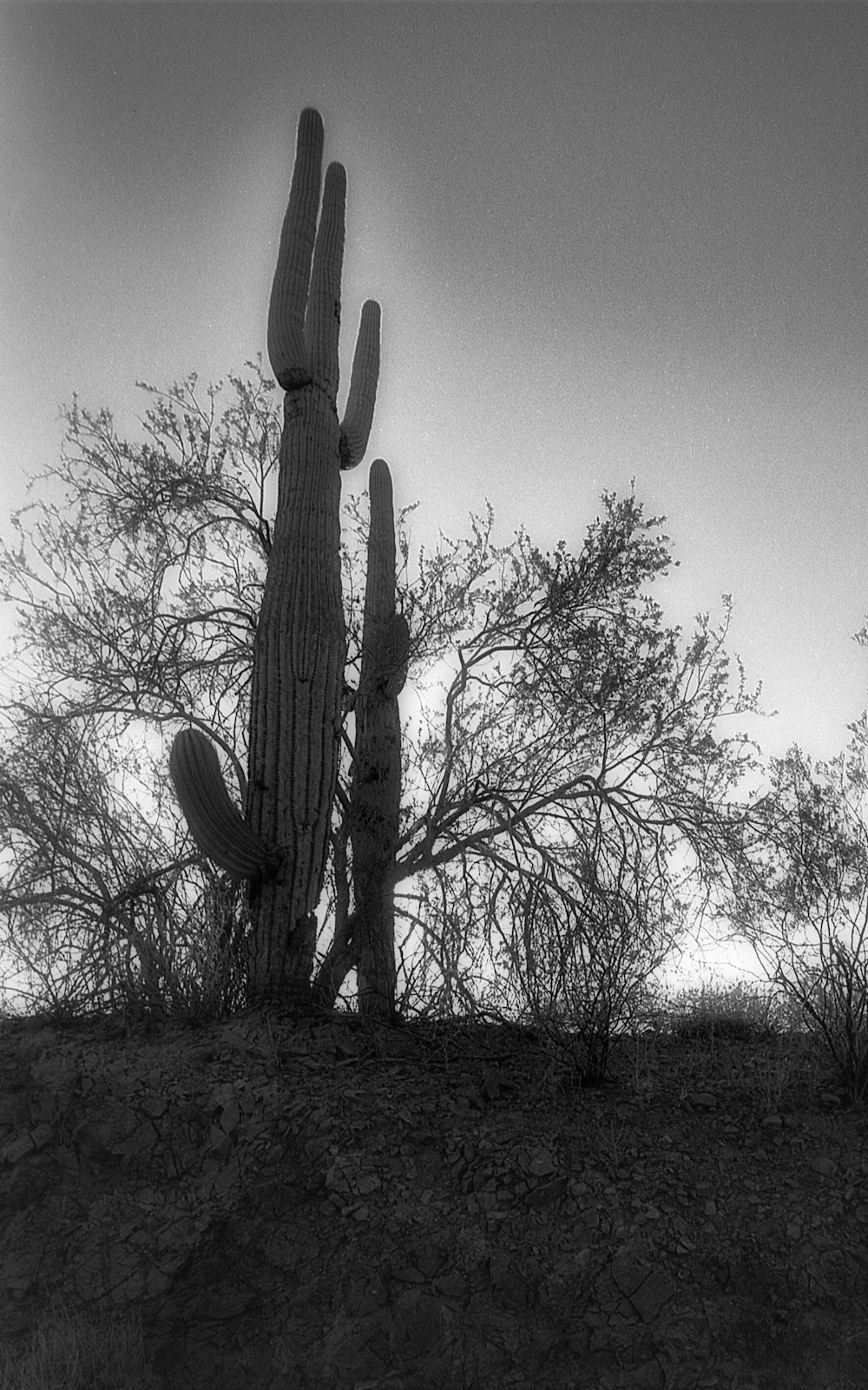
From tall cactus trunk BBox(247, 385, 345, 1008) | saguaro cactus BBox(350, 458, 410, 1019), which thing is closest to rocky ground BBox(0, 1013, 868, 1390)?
tall cactus trunk BBox(247, 385, 345, 1008)

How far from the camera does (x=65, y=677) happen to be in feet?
30.6

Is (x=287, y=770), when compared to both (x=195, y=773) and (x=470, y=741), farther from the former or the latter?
(x=470, y=741)

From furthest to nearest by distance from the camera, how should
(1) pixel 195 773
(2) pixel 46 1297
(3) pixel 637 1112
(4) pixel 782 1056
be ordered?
(1) pixel 195 773, (4) pixel 782 1056, (3) pixel 637 1112, (2) pixel 46 1297

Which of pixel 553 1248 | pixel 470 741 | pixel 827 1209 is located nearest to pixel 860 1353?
pixel 827 1209

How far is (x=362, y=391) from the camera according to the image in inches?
386

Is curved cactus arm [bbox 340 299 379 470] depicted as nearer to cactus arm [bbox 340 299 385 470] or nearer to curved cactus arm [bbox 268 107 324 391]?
cactus arm [bbox 340 299 385 470]

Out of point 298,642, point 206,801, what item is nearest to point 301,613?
point 298,642

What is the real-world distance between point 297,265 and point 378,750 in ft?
14.8

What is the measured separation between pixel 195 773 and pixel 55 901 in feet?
7.63

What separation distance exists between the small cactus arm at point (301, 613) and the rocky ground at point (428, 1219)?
4.38 ft

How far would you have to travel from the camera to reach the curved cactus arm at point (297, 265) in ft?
26.9

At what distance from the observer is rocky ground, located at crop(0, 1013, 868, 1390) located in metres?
3.77

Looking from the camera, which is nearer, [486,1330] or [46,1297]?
[486,1330]

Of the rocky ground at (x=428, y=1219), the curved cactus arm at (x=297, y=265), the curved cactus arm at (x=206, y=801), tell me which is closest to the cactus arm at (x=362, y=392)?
the curved cactus arm at (x=297, y=265)
